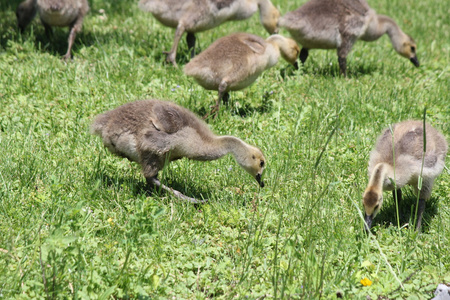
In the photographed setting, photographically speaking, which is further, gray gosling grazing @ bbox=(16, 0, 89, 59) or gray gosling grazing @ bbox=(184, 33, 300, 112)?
gray gosling grazing @ bbox=(16, 0, 89, 59)

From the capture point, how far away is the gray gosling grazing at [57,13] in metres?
7.80

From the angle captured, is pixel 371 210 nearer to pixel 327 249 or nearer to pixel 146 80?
pixel 327 249

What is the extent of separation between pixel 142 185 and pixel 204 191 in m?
0.60

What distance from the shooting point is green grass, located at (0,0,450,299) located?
3.63 meters

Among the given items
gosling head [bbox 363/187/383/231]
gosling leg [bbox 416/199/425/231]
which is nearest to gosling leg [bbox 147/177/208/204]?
gosling head [bbox 363/187/383/231]

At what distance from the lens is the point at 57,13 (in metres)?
7.85

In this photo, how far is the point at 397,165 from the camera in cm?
446

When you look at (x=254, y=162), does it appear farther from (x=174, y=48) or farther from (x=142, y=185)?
(x=174, y=48)

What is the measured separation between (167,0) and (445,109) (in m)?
4.20

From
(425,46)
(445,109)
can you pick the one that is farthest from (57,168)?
(425,46)

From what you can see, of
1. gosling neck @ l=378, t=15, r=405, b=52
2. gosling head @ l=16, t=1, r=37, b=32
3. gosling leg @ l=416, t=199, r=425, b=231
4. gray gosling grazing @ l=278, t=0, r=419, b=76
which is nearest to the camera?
gosling leg @ l=416, t=199, r=425, b=231

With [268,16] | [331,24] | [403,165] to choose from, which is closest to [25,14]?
[268,16]

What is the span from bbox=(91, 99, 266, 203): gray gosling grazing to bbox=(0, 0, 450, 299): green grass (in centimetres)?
29

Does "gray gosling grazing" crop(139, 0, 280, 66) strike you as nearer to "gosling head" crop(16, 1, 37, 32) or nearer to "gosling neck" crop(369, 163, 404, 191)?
"gosling head" crop(16, 1, 37, 32)
